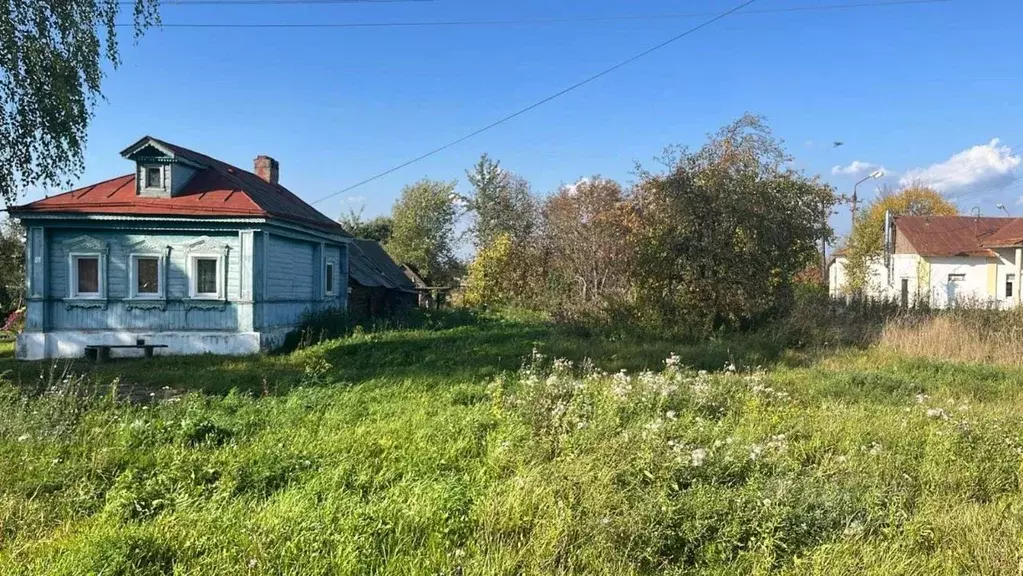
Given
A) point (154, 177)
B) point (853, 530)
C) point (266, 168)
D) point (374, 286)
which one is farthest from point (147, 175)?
point (853, 530)

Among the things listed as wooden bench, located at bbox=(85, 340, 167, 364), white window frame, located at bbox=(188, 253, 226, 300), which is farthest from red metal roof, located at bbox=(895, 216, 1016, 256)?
wooden bench, located at bbox=(85, 340, 167, 364)

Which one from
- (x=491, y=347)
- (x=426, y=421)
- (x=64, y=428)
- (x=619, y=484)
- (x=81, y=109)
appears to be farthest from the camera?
(x=491, y=347)

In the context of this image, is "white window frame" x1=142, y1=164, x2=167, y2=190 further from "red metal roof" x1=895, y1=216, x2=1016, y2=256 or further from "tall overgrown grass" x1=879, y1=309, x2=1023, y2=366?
"red metal roof" x1=895, y1=216, x2=1016, y2=256

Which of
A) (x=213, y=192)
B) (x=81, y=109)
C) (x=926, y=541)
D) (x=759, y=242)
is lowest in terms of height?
(x=926, y=541)

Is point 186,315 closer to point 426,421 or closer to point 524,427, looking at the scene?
point 426,421

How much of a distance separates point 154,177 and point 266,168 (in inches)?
277

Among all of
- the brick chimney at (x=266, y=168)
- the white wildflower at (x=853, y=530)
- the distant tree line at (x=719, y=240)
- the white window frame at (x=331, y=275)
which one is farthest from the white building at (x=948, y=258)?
the white wildflower at (x=853, y=530)

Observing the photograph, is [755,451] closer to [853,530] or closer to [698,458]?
[698,458]

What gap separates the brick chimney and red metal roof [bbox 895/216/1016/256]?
29.4 m

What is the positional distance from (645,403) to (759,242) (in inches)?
369

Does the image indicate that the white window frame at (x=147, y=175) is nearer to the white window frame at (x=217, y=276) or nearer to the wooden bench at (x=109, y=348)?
the white window frame at (x=217, y=276)

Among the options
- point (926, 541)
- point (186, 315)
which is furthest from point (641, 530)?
point (186, 315)

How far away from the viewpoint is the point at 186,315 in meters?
13.7

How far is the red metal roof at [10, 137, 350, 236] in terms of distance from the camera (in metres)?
13.4
